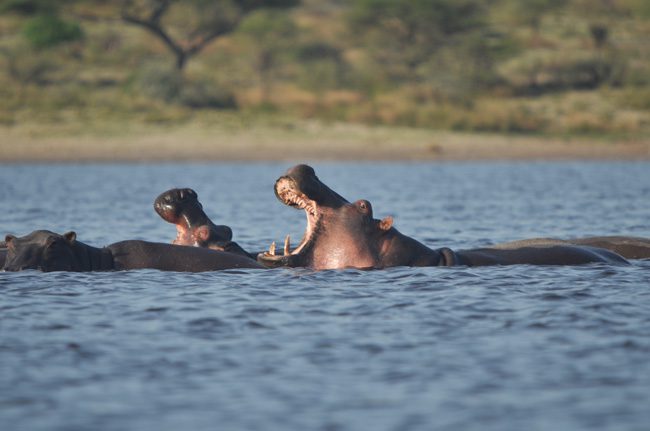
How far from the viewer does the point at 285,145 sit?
106 feet

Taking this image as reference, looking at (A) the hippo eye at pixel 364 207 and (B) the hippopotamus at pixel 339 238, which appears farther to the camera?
(A) the hippo eye at pixel 364 207

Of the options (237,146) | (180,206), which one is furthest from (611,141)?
(180,206)

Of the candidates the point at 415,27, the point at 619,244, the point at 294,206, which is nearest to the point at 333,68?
the point at 415,27

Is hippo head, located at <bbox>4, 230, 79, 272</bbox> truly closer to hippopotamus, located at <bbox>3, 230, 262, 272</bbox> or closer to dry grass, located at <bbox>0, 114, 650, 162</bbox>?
hippopotamus, located at <bbox>3, 230, 262, 272</bbox>

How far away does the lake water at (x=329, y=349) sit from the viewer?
6.25 m

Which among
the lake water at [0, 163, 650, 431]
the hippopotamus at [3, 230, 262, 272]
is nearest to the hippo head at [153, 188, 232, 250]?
the hippopotamus at [3, 230, 262, 272]

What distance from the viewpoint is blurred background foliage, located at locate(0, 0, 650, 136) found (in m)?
36.8

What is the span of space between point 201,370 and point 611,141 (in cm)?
2910

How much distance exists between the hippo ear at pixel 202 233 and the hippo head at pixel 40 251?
4.19 ft

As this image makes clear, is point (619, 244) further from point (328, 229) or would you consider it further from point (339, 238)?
point (328, 229)

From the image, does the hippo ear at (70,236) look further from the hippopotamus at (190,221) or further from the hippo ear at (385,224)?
the hippo ear at (385,224)

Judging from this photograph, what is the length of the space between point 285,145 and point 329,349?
2487 centimetres

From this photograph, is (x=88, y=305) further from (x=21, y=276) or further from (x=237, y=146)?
(x=237, y=146)

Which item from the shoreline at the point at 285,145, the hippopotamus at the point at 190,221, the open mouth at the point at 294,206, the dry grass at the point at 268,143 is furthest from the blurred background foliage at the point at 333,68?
the open mouth at the point at 294,206
